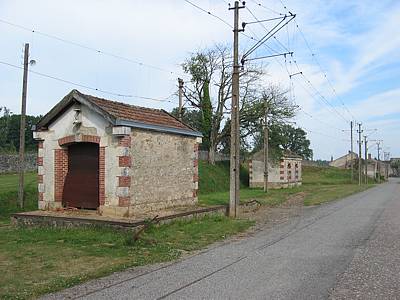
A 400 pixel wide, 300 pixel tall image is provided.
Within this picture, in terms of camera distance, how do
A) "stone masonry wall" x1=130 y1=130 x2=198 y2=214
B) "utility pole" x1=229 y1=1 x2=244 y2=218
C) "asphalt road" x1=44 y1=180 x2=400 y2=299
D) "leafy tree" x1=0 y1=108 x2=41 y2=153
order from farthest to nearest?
"leafy tree" x1=0 y1=108 x2=41 y2=153, "utility pole" x1=229 y1=1 x2=244 y2=218, "stone masonry wall" x1=130 y1=130 x2=198 y2=214, "asphalt road" x1=44 y1=180 x2=400 y2=299

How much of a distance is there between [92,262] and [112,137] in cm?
628

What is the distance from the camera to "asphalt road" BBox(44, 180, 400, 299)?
7117mm

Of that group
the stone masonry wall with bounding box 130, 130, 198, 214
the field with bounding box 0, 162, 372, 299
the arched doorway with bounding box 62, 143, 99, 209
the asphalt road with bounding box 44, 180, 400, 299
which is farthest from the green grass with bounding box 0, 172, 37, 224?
the asphalt road with bounding box 44, 180, 400, 299

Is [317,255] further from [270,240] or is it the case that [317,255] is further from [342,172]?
[342,172]

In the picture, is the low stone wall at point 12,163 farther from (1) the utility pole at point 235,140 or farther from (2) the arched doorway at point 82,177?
(1) the utility pole at point 235,140

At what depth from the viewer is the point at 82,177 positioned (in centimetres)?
1641

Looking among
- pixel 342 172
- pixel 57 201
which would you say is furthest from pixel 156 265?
pixel 342 172

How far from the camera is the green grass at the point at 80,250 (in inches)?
319

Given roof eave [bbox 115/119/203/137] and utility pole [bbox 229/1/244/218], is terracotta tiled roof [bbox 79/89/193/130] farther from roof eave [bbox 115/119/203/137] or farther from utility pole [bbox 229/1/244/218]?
utility pole [bbox 229/1/244/218]

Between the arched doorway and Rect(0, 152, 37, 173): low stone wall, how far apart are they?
22.1m

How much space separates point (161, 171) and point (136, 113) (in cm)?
229

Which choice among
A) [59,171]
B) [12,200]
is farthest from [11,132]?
[59,171]

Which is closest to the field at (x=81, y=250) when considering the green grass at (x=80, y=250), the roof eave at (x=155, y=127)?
the green grass at (x=80, y=250)

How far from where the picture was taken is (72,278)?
323 inches
